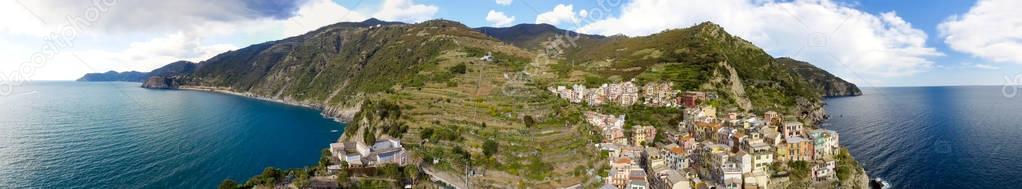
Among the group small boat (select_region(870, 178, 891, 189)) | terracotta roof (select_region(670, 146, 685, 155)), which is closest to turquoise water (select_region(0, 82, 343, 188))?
terracotta roof (select_region(670, 146, 685, 155))

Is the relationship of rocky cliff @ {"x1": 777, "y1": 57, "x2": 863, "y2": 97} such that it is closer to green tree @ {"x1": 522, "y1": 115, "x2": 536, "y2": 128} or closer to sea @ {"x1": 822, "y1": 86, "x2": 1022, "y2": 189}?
sea @ {"x1": 822, "y1": 86, "x2": 1022, "y2": 189}

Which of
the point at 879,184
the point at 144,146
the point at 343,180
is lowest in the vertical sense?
the point at 879,184

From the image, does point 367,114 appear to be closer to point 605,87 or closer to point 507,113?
point 507,113

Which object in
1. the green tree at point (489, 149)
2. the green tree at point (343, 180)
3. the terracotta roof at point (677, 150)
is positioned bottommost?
the green tree at point (343, 180)

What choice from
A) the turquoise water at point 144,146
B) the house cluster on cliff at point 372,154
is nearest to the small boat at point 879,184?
the house cluster on cliff at point 372,154

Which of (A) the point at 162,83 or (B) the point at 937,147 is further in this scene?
(A) the point at 162,83

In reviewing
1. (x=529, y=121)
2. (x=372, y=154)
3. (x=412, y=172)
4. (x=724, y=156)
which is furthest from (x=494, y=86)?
(x=724, y=156)

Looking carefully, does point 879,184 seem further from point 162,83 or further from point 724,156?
point 162,83

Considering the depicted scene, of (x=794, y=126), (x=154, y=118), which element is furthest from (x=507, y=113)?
(x=154, y=118)

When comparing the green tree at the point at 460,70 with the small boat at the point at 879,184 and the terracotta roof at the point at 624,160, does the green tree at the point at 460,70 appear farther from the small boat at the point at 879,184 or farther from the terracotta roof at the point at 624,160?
the small boat at the point at 879,184
